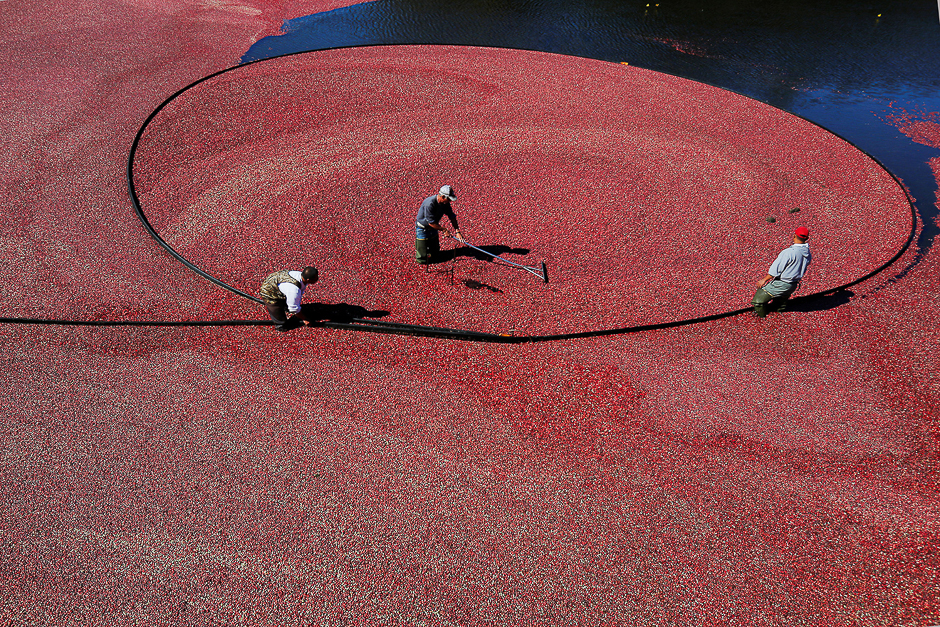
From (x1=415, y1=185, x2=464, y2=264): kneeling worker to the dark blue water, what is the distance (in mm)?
12833

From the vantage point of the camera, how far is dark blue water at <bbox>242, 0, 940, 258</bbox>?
1647cm

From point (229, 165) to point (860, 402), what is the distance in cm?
1381

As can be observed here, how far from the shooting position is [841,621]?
5.24 m

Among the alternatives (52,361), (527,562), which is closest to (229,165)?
(52,361)

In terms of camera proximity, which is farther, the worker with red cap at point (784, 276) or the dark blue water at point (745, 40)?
the dark blue water at point (745, 40)

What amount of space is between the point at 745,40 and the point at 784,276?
18.0 m

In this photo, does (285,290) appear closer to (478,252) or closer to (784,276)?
(478,252)

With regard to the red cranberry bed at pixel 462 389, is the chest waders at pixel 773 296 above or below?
above

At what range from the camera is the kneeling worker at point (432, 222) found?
889 centimetres

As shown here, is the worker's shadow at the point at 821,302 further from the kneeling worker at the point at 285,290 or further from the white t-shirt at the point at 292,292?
the white t-shirt at the point at 292,292

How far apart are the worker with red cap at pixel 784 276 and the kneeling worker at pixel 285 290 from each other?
755cm

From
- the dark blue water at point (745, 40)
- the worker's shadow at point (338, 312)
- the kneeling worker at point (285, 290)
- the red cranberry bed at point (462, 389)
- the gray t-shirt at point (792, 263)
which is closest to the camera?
the red cranberry bed at point (462, 389)

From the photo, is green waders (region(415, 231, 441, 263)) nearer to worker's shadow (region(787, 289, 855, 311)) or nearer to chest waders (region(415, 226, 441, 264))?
chest waders (region(415, 226, 441, 264))

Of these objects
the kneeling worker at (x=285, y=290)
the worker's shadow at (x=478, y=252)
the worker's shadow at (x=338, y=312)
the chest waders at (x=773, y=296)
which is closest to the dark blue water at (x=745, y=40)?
the chest waders at (x=773, y=296)
